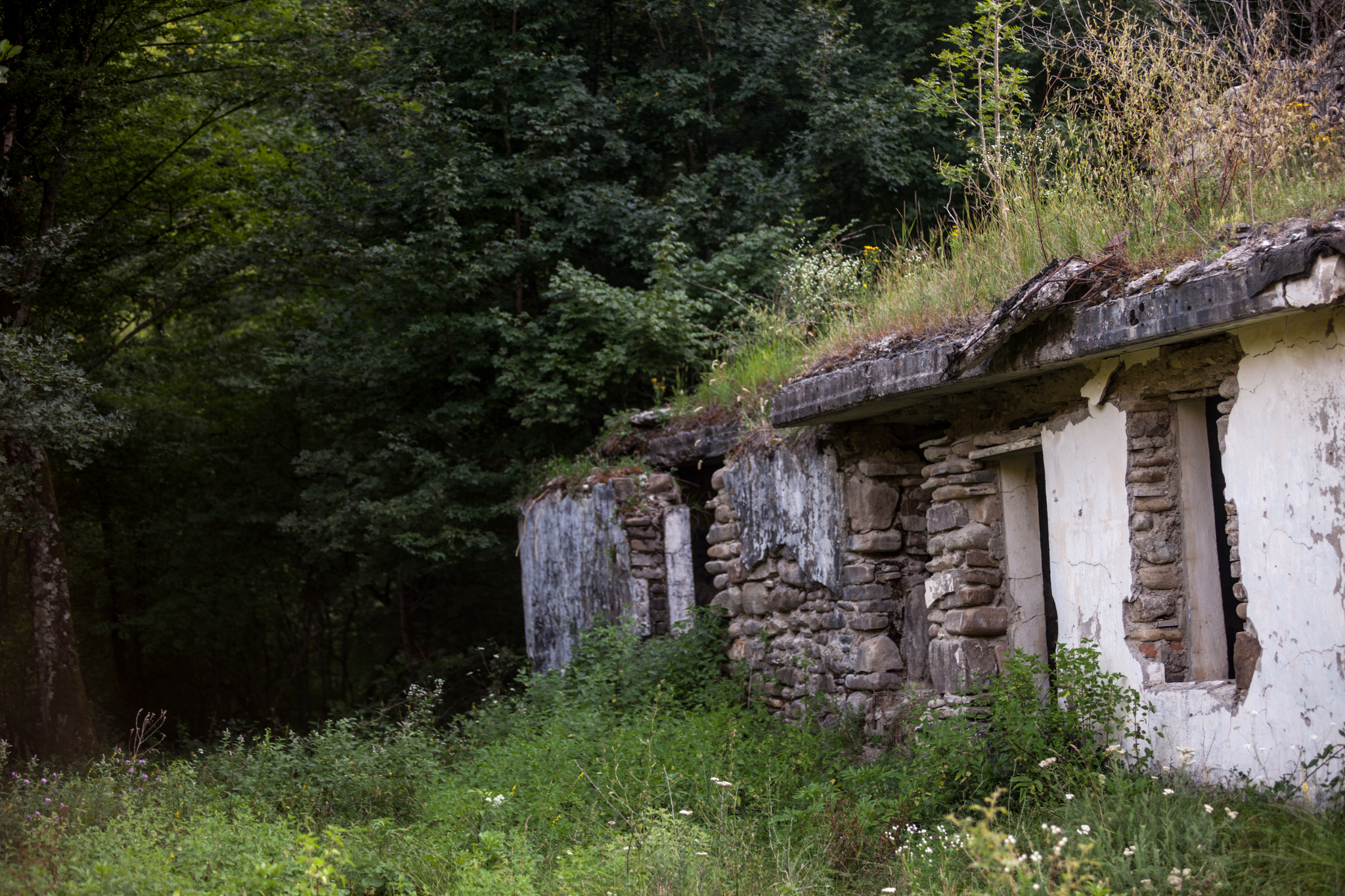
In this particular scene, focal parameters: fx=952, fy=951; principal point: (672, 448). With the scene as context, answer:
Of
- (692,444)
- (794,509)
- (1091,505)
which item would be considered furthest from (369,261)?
(1091,505)

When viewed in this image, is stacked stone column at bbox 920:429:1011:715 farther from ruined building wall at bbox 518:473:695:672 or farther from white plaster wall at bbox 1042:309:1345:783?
ruined building wall at bbox 518:473:695:672

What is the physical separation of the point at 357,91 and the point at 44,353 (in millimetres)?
5594

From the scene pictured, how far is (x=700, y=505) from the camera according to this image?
901 cm

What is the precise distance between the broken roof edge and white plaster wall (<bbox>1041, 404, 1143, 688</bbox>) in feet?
1.24

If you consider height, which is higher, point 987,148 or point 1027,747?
point 987,148

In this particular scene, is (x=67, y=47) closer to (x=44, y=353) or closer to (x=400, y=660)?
(x=44, y=353)

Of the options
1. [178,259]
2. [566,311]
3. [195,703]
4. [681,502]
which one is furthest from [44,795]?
[195,703]

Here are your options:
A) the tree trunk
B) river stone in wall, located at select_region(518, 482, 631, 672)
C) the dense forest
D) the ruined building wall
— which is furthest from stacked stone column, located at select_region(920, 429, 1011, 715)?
the tree trunk

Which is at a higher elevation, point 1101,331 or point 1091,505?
point 1101,331

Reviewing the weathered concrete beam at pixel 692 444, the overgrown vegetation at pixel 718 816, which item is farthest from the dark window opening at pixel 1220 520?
the weathered concrete beam at pixel 692 444

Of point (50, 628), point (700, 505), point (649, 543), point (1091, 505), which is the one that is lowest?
point (50, 628)

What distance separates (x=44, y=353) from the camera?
26.1 feet

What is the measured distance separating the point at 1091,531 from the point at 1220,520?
0.83 meters

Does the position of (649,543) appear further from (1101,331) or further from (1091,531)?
(1101,331)
